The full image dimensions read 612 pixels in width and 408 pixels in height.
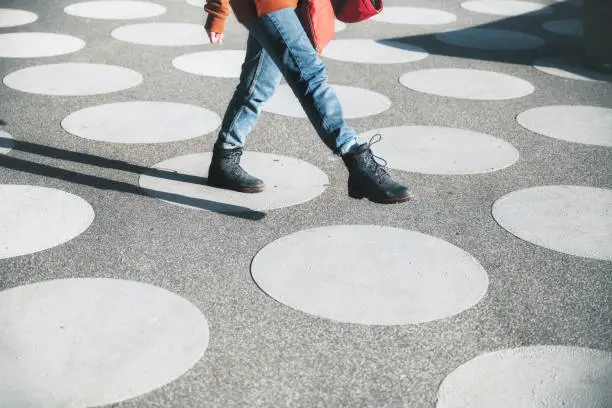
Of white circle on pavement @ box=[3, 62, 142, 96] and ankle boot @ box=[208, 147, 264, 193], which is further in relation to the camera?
white circle on pavement @ box=[3, 62, 142, 96]

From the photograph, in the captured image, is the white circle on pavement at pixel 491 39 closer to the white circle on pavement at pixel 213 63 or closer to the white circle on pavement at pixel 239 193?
the white circle on pavement at pixel 213 63

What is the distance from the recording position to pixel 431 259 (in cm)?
352

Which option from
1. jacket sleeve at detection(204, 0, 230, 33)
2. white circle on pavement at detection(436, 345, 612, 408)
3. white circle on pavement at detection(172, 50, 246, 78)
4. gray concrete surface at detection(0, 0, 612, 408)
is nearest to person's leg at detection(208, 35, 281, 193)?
jacket sleeve at detection(204, 0, 230, 33)

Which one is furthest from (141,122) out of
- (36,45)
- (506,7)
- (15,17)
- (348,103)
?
(506,7)

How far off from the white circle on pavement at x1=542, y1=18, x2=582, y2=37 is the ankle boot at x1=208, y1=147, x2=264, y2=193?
189 inches

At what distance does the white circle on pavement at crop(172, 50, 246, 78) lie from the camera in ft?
20.7

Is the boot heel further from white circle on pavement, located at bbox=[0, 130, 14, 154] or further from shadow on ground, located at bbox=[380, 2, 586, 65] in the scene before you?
shadow on ground, located at bbox=[380, 2, 586, 65]

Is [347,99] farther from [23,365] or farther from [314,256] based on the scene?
[23,365]

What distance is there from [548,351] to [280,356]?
914mm

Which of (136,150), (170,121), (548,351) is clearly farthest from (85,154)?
(548,351)

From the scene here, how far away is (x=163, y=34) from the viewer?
7543 millimetres

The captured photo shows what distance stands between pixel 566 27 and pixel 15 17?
524 cm

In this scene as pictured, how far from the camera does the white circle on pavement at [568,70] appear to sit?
6.47 m

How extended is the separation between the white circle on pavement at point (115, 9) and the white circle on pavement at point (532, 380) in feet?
20.6
